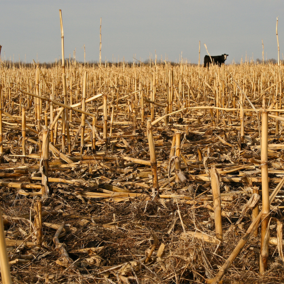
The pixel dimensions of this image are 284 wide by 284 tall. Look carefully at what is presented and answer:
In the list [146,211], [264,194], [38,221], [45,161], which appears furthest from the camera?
[45,161]

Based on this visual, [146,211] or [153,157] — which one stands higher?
[153,157]

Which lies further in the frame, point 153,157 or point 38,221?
point 153,157

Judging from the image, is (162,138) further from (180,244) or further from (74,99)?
(74,99)

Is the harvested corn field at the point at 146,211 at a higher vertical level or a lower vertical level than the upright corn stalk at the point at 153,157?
lower

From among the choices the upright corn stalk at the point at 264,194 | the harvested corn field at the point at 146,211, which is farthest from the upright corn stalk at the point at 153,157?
the upright corn stalk at the point at 264,194

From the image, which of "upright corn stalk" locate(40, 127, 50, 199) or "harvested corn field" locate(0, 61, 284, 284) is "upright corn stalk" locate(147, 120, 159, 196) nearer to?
"harvested corn field" locate(0, 61, 284, 284)

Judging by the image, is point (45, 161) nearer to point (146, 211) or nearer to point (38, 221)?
point (38, 221)

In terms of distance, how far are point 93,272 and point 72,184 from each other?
3.29 ft


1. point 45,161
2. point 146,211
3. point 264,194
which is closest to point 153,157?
point 146,211

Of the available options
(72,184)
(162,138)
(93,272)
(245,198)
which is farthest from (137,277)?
(162,138)

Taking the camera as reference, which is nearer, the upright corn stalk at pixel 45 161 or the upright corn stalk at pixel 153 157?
the upright corn stalk at pixel 153 157

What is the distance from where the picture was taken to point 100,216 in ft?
6.56

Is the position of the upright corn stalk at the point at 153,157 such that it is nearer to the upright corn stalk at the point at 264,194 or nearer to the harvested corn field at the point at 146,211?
the harvested corn field at the point at 146,211

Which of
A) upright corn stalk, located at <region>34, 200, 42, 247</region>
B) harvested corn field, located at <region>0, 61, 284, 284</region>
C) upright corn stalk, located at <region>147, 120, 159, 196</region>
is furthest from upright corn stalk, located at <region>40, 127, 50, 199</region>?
upright corn stalk, located at <region>147, 120, 159, 196</region>
